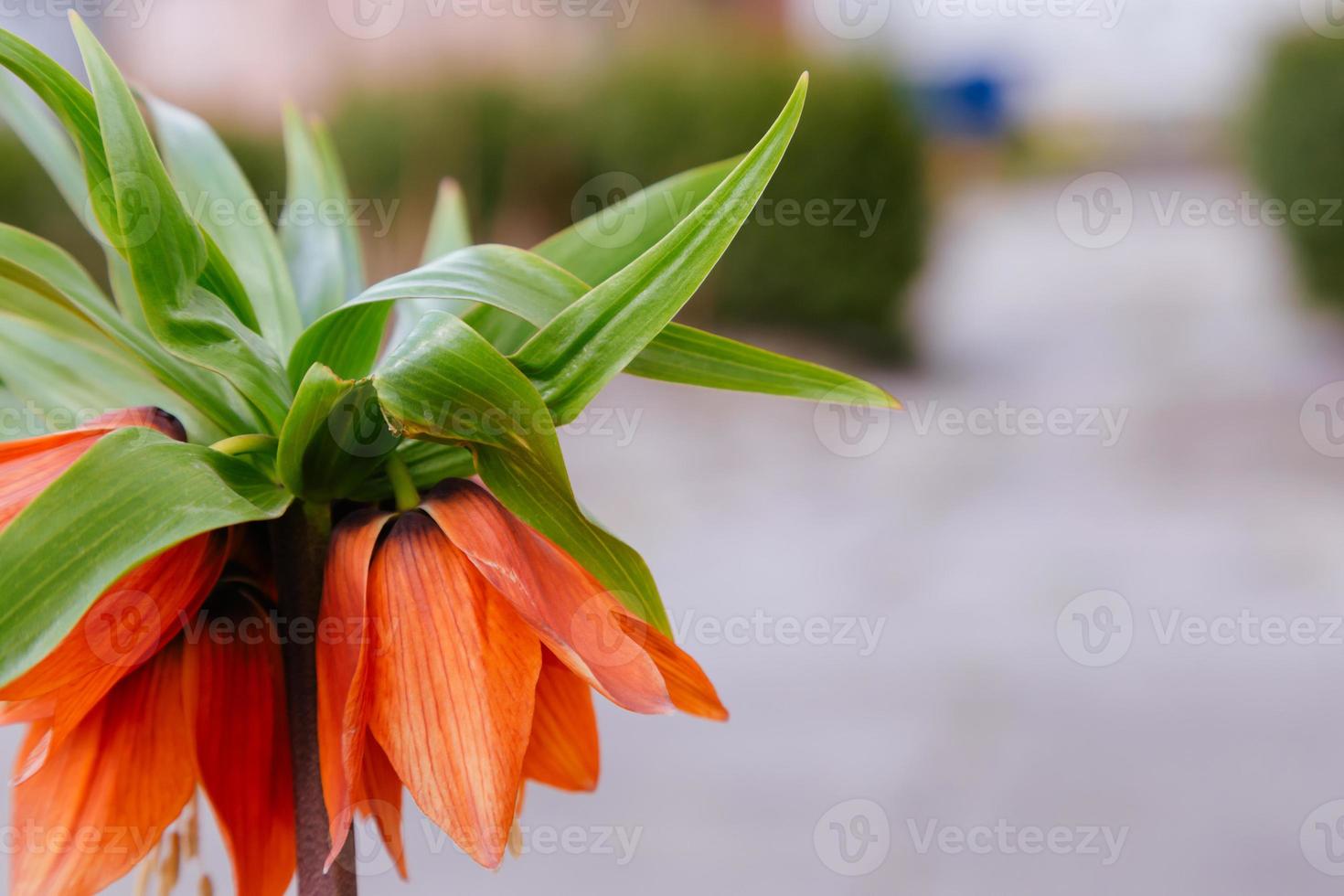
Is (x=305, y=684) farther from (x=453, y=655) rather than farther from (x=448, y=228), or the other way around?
(x=448, y=228)

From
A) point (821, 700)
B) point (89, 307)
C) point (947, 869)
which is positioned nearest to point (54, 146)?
point (89, 307)

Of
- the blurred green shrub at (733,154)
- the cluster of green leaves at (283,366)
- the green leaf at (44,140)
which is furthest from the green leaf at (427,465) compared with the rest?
the blurred green shrub at (733,154)

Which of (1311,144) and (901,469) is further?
(1311,144)

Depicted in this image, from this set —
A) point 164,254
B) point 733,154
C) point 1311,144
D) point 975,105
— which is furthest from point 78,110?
point 975,105

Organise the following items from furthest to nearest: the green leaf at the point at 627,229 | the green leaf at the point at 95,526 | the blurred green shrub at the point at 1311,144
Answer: the blurred green shrub at the point at 1311,144 → the green leaf at the point at 627,229 → the green leaf at the point at 95,526

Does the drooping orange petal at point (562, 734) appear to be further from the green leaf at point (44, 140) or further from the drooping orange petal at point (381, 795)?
the green leaf at point (44, 140)

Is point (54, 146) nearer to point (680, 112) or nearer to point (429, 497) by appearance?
point (429, 497)

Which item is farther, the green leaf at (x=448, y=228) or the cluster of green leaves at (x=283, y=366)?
the green leaf at (x=448, y=228)
